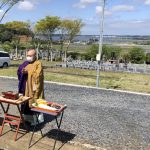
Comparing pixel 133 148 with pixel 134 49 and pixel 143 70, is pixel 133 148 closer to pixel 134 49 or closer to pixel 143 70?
pixel 143 70

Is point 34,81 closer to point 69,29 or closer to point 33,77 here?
point 33,77

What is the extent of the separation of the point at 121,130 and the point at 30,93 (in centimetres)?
236

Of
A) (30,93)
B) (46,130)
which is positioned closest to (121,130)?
(46,130)

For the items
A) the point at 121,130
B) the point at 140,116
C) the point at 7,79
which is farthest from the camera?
the point at 7,79

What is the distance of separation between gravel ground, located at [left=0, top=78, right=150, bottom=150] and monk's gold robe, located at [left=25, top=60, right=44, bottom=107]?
86cm

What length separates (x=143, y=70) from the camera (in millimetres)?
30578

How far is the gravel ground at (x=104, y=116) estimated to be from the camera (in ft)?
22.5

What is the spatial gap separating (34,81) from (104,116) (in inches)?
113

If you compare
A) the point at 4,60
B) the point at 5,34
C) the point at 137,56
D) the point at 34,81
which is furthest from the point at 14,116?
the point at 5,34

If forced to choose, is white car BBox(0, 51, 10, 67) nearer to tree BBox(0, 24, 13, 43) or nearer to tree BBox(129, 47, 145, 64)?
tree BBox(129, 47, 145, 64)

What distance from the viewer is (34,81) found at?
669 cm

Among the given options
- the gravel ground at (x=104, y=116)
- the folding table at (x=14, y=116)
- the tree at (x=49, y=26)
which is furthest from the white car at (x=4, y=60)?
the tree at (x=49, y=26)

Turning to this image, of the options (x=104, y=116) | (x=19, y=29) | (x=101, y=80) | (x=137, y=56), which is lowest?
(x=104, y=116)

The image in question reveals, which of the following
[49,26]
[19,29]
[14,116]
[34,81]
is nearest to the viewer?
[34,81]
